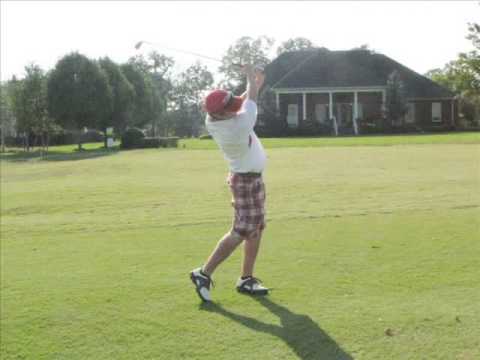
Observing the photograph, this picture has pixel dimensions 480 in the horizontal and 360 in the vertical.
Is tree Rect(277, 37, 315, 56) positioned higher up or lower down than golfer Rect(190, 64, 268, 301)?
higher up

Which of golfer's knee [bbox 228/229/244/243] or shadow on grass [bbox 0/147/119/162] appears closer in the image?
golfer's knee [bbox 228/229/244/243]

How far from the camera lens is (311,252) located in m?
7.30

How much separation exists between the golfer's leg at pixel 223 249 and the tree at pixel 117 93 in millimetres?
49705

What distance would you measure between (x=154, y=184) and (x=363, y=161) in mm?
7629

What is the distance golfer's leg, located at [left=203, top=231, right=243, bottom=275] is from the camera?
5.68 metres

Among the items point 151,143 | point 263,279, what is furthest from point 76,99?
point 263,279

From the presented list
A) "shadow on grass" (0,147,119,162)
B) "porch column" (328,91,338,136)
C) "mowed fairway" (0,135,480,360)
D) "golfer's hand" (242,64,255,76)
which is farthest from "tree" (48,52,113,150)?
"golfer's hand" (242,64,255,76)

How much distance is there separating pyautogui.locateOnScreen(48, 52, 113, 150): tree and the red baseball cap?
46594 mm

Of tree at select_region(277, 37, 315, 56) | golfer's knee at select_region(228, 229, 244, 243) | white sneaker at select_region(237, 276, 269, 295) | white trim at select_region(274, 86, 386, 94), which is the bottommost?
white sneaker at select_region(237, 276, 269, 295)

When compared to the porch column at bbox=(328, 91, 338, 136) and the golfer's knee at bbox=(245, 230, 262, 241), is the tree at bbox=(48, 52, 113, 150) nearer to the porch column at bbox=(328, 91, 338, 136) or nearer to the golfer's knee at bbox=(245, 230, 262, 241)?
the porch column at bbox=(328, 91, 338, 136)

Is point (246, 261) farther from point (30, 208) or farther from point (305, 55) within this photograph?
point (305, 55)

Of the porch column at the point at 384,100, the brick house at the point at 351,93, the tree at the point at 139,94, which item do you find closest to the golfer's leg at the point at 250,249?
the brick house at the point at 351,93

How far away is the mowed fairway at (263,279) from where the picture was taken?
15.3 ft

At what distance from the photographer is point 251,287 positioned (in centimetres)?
575
